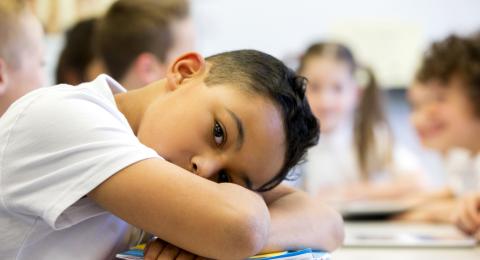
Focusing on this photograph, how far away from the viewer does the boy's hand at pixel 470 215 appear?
4.53 feet

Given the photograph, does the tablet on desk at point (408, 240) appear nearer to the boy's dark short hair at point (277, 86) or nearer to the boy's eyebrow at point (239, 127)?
the boy's dark short hair at point (277, 86)

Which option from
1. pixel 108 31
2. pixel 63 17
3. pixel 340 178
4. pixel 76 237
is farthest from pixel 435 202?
pixel 63 17

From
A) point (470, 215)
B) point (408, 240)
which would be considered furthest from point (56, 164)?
point (470, 215)

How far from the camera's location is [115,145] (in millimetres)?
628

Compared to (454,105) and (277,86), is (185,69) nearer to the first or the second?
(277,86)

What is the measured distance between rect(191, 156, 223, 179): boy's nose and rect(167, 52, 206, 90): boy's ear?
132 millimetres

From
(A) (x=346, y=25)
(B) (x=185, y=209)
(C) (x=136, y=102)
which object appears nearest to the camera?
(B) (x=185, y=209)

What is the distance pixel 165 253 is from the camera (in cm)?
65

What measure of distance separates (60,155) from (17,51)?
2.70 ft

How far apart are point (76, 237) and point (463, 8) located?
9.01 feet

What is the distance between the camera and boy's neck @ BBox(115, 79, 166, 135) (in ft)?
2.69

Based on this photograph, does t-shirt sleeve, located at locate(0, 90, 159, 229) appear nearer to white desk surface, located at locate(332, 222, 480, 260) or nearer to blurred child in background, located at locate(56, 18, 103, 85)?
white desk surface, located at locate(332, 222, 480, 260)

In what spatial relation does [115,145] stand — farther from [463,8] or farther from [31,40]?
[463,8]

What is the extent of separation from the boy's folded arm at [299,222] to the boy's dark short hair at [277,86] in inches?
1.8
